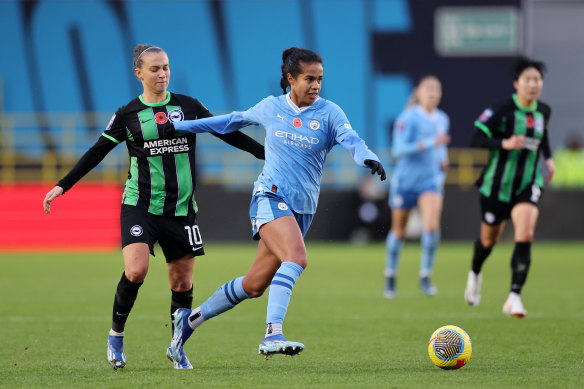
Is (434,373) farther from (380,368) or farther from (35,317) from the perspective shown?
(35,317)

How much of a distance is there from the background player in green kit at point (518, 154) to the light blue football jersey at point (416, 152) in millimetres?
2376

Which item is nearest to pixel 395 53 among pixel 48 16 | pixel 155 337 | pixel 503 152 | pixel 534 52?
pixel 534 52

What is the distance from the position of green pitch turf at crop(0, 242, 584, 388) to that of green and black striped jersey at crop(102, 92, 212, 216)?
109 cm

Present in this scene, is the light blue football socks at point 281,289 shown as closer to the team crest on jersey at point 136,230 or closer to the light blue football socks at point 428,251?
the team crest on jersey at point 136,230

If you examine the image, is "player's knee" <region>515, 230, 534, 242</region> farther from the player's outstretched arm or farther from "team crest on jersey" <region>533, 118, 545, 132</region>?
the player's outstretched arm

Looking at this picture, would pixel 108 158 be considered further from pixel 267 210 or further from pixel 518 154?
pixel 267 210

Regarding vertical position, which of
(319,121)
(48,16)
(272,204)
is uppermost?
(48,16)

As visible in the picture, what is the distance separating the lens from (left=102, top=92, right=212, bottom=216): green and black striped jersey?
6.16 meters

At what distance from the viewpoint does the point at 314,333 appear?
788 centimetres

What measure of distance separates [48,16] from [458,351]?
24575 mm

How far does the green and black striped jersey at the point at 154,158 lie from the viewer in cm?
616

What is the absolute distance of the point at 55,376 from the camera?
5719 millimetres

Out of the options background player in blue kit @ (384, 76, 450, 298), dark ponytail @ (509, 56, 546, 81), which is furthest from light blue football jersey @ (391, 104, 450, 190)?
dark ponytail @ (509, 56, 546, 81)

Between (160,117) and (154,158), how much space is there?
0.90 ft
